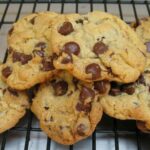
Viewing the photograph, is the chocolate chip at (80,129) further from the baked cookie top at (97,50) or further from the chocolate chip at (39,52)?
the chocolate chip at (39,52)

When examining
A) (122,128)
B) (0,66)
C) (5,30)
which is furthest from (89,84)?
(5,30)

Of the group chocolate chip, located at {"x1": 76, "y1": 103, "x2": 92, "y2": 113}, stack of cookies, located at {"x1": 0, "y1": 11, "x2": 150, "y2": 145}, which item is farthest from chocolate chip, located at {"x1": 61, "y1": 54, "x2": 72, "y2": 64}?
chocolate chip, located at {"x1": 76, "y1": 103, "x2": 92, "y2": 113}

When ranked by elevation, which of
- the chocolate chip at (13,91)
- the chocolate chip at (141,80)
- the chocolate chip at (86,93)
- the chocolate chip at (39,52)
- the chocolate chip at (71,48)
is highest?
the chocolate chip at (39,52)

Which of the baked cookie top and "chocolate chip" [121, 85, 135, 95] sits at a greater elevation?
the baked cookie top

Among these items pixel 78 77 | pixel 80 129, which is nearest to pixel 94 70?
pixel 78 77

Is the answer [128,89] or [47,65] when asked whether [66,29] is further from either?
[128,89]

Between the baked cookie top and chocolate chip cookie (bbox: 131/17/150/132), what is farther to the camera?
chocolate chip cookie (bbox: 131/17/150/132)

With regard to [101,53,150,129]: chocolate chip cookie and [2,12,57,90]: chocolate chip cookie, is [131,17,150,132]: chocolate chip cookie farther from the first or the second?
[2,12,57,90]: chocolate chip cookie

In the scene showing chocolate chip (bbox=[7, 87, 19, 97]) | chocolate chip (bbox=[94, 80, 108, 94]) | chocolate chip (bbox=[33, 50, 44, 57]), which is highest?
chocolate chip (bbox=[33, 50, 44, 57])

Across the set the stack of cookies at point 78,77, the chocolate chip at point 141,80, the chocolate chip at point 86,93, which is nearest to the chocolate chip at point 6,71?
the stack of cookies at point 78,77
